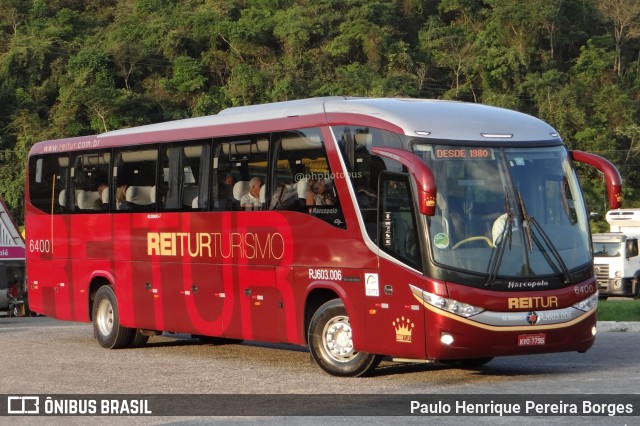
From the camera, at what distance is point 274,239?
15.6 m

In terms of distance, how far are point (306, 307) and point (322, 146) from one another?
1925 millimetres

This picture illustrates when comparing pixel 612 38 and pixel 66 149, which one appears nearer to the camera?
pixel 66 149

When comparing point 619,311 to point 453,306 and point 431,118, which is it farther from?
point 453,306

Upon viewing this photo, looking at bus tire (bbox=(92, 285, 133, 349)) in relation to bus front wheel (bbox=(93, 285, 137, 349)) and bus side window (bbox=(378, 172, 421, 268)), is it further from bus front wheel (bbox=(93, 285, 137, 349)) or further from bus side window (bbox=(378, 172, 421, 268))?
bus side window (bbox=(378, 172, 421, 268))

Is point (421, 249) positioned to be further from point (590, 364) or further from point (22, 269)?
point (22, 269)

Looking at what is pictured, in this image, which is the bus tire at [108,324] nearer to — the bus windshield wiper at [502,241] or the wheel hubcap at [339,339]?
the wheel hubcap at [339,339]

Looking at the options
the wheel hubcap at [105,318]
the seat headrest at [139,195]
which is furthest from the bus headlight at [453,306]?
the wheel hubcap at [105,318]

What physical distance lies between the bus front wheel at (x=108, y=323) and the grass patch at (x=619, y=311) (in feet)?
30.9

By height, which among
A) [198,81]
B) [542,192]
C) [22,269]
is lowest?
[22,269]

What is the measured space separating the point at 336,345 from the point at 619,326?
8467 millimetres

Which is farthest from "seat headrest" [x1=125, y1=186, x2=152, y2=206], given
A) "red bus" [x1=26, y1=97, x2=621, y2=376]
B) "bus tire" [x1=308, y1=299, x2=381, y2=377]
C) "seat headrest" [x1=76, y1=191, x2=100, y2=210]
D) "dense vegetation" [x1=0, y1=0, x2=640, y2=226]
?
"dense vegetation" [x1=0, y1=0, x2=640, y2=226]

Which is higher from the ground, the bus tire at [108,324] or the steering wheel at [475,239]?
the steering wheel at [475,239]

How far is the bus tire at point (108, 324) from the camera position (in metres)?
19.2

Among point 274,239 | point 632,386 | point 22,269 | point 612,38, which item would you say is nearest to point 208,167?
point 274,239
